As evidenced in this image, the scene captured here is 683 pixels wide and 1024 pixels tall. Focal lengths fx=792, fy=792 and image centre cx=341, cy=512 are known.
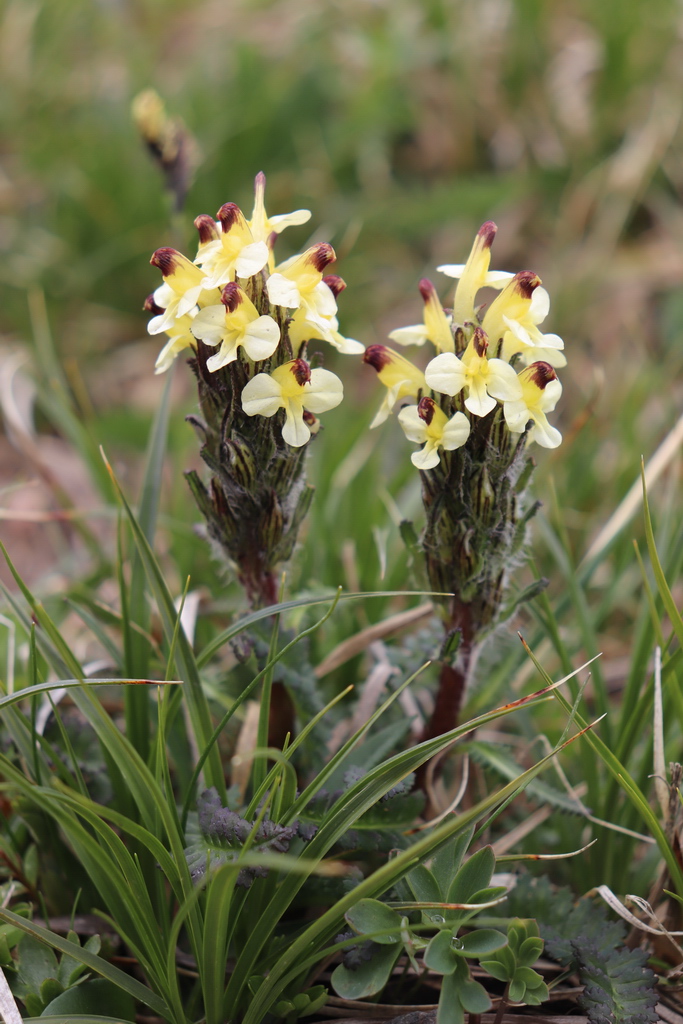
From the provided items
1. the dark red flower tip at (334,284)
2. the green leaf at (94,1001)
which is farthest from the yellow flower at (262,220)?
the green leaf at (94,1001)

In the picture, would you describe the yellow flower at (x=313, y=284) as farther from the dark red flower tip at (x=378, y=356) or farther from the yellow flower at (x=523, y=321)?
the yellow flower at (x=523, y=321)

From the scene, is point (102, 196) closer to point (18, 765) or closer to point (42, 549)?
point (42, 549)

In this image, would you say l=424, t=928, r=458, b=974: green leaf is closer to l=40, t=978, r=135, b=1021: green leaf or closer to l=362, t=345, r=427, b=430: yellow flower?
l=40, t=978, r=135, b=1021: green leaf

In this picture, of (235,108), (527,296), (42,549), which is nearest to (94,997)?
(527,296)

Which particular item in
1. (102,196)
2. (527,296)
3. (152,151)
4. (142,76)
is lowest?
(527,296)

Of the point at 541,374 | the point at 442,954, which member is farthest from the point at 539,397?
the point at 442,954

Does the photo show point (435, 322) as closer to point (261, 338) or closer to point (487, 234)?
point (487, 234)
